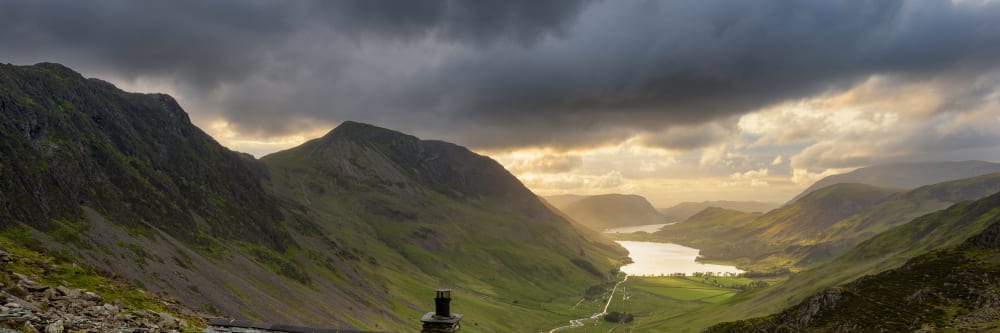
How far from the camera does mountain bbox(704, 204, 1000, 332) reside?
57625 mm

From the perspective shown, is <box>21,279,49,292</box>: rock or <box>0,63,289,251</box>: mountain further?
<box>0,63,289,251</box>: mountain

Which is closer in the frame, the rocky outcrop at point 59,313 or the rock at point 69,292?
the rocky outcrop at point 59,313

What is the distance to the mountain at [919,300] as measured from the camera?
57625mm

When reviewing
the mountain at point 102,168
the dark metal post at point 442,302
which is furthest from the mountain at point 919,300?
the mountain at point 102,168

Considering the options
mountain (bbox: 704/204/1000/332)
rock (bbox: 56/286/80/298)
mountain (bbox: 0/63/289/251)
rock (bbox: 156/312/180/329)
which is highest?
mountain (bbox: 0/63/289/251)

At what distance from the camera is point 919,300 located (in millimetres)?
63219

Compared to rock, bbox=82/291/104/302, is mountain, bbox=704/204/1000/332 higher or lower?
lower

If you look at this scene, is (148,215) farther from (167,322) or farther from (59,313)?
(59,313)

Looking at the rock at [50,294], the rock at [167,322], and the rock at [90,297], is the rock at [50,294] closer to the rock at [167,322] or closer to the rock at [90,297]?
the rock at [90,297]

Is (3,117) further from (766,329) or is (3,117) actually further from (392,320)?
(766,329)

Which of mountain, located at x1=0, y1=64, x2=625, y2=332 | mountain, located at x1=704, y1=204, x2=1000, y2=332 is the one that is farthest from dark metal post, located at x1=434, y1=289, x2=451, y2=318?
mountain, located at x1=0, y1=64, x2=625, y2=332

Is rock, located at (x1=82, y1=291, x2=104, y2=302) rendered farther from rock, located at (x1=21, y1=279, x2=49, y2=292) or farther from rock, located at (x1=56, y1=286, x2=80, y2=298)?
rock, located at (x1=21, y1=279, x2=49, y2=292)

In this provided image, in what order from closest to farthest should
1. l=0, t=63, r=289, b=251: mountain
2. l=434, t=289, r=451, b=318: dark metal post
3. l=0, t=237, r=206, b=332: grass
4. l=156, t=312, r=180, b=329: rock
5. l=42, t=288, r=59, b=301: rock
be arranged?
l=434, t=289, r=451, b=318: dark metal post
l=42, t=288, r=59, b=301: rock
l=156, t=312, r=180, b=329: rock
l=0, t=237, r=206, b=332: grass
l=0, t=63, r=289, b=251: mountain

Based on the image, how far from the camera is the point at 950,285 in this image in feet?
211
